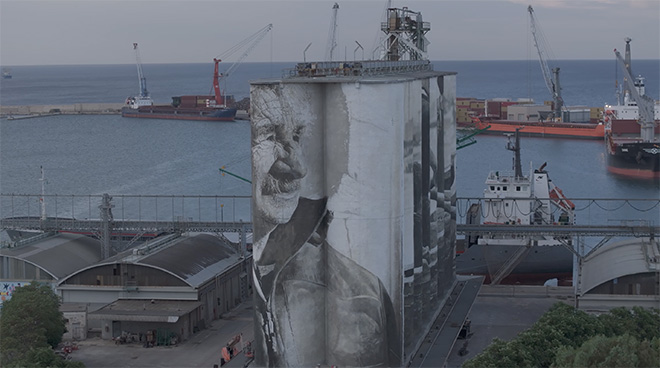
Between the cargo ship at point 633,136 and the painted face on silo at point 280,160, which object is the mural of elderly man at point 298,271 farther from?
the cargo ship at point 633,136

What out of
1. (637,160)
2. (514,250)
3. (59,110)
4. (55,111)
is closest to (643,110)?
(637,160)

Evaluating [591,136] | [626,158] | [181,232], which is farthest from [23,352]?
[591,136]

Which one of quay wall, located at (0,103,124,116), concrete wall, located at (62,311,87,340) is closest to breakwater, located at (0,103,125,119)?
quay wall, located at (0,103,124,116)

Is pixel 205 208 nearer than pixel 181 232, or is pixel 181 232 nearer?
pixel 181 232

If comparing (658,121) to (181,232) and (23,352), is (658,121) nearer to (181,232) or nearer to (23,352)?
(181,232)

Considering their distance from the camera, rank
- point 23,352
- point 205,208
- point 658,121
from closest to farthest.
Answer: point 23,352, point 205,208, point 658,121

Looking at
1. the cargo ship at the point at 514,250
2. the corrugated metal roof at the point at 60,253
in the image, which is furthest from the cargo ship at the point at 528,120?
the corrugated metal roof at the point at 60,253

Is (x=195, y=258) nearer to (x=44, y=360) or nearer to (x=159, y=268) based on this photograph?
(x=159, y=268)
